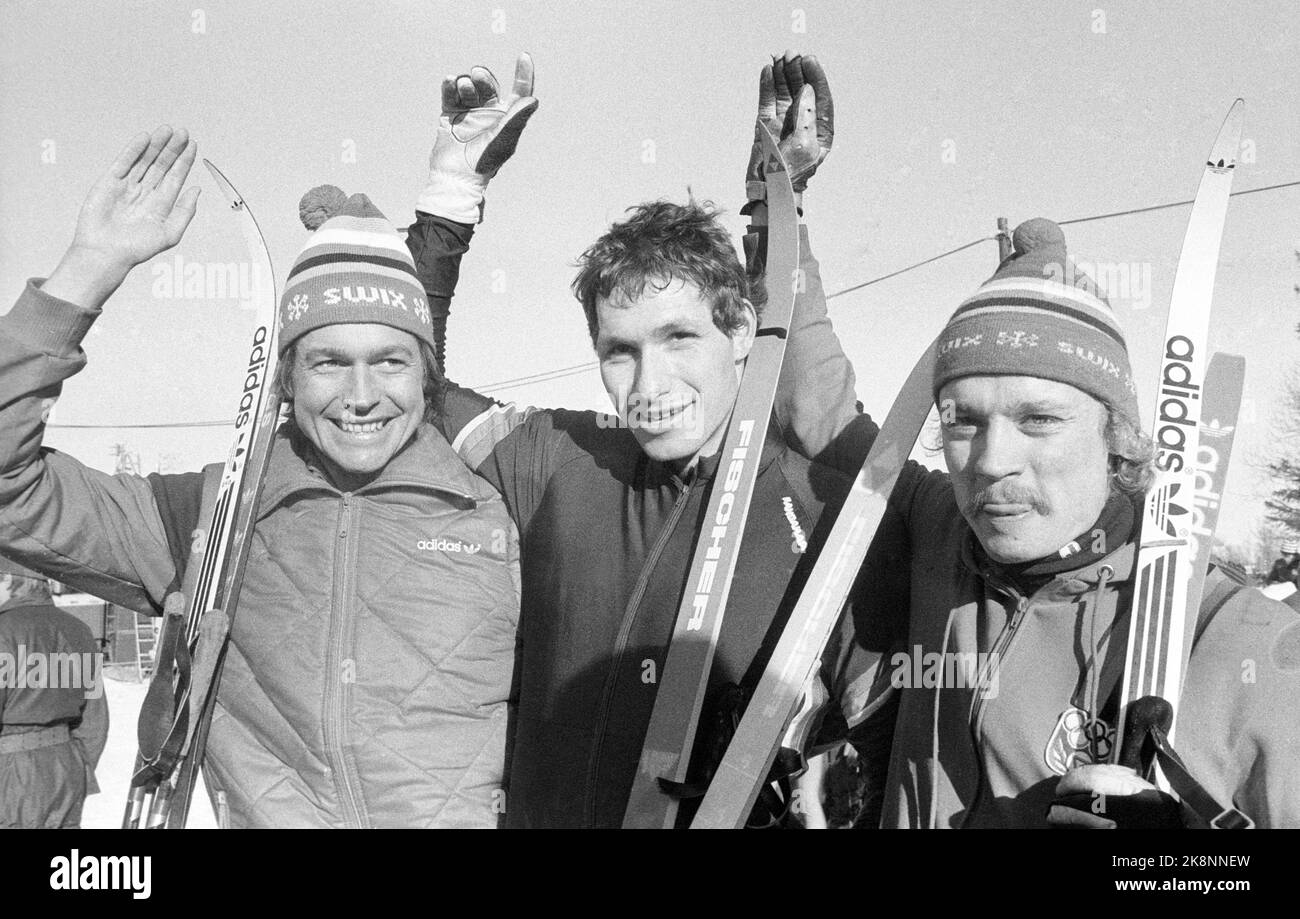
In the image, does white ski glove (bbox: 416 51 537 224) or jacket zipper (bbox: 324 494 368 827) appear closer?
jacket zipper (bbox: 324 494 368 827)

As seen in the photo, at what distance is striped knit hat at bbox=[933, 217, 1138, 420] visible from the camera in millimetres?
2494

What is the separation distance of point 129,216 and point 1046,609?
7.41 feet

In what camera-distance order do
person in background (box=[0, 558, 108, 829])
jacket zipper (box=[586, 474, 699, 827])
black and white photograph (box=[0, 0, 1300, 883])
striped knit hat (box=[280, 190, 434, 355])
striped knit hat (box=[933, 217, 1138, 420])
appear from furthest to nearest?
person in background (box=[0, 558, 108, 829]) → striped knit hat (box=[280, 190, 434, 355]) → jacket zipper (box=[586, 474, 699, 827]) → black and white photograph (box=[0, 0, 1300, 883]) → striped knit hat (box=[933, 217, 1138, 420])

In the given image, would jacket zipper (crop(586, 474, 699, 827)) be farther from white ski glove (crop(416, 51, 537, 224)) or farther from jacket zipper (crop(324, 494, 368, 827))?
white ski glove (crop(416, 51, 537, 224))

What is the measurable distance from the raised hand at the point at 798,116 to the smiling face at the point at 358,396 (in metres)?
0.94

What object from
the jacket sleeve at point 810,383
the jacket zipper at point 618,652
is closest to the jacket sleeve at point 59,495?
the jacket zipper at point 618,652

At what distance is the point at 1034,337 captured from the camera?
2502 millimetres

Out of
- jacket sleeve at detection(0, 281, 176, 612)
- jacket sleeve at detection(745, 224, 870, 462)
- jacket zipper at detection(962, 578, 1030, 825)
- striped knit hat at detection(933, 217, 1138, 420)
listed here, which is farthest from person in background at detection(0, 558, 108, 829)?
striped knit hat at detection(933, 217, 1138, 420)

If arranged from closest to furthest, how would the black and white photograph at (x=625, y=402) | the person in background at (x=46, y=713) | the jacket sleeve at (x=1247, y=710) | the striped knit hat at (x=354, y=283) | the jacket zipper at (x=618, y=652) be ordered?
the jacket sleeve at (x=1247, y=710) < the black and white photograph at (x=625, y=402) < the jacket zipper at (x=618, y=652) < the striped knit hat at (x=354, y=283) < the person in background at (x=46, y=713)

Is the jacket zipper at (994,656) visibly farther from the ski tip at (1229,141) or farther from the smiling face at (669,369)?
the ski tip at (1229,141)

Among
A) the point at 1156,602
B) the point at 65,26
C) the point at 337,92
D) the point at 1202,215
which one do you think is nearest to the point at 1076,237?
the point at 1202,215

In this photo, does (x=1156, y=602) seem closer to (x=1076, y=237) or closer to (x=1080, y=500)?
(x=1080, y=500)

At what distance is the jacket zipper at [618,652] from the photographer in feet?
8.91

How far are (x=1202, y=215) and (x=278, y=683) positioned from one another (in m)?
2.35
